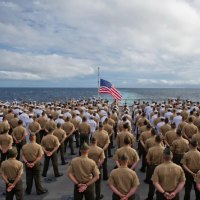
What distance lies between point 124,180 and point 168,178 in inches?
39.4

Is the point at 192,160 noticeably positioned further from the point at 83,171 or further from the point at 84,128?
the point at 84,128

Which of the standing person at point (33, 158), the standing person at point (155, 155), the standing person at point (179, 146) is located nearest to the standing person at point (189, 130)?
the standing person at point (179, 146)

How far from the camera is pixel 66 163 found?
13.8 metres

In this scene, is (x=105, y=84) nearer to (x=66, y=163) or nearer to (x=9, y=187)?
(x=66, y=163)

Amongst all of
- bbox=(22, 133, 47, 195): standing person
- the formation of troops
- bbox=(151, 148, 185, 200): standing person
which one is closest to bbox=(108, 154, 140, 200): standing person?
the formation of troops

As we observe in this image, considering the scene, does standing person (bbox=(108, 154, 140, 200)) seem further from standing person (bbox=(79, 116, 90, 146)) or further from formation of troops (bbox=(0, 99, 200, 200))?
standing person (bbox=(79, 116, 90, 146))

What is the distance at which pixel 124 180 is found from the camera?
7.07 meters

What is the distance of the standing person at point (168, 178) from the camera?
7203 mm

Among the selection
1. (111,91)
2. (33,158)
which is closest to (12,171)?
(33,158)

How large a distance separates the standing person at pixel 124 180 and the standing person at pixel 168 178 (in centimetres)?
54

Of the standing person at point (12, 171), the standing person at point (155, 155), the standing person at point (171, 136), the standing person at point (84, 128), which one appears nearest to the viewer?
the standing person at point (12, 171)

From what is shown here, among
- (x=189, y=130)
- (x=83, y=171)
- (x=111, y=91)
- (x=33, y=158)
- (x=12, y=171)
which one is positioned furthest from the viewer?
(x=111, y=91)

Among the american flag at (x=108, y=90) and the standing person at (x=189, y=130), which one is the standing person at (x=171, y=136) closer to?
the standing person at (x=189, y=130)

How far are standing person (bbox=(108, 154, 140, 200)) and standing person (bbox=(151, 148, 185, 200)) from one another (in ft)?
1.76
